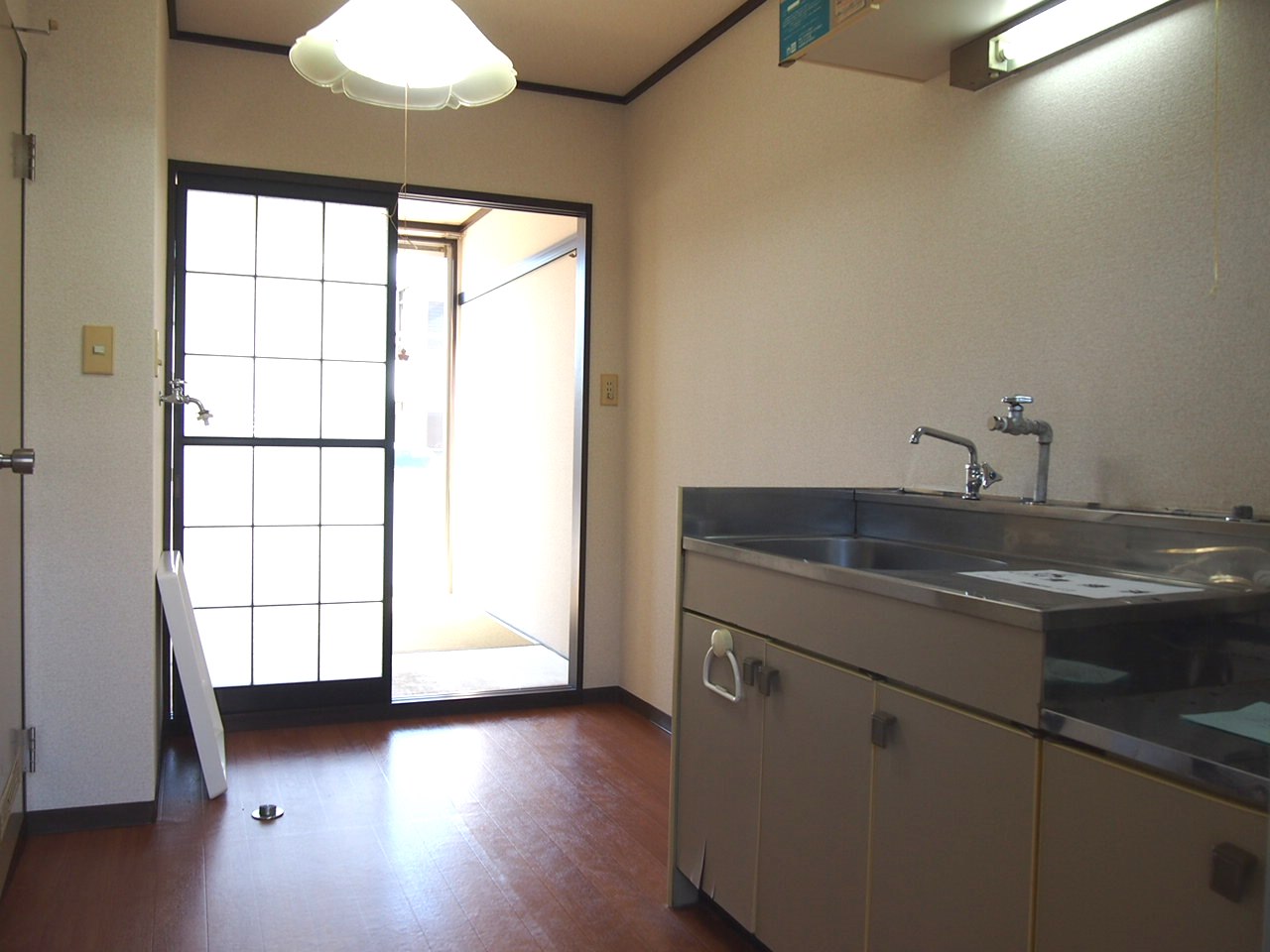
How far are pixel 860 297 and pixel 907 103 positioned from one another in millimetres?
515

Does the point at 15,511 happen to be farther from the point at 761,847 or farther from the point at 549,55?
the point at 549,55

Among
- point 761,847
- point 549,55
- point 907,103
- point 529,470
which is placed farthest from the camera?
point 529,470

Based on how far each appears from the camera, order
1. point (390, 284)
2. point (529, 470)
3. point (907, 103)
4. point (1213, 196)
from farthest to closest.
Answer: point (529, 470), point (390, 284), point (907, 103), point (1213, 196)

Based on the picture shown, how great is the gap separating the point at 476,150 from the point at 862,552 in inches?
102

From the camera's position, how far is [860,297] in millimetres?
2816

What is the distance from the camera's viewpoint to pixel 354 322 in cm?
419

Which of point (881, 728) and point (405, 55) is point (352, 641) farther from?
point (881, 728)

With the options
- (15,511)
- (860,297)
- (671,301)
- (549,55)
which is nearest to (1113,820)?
(860,297)

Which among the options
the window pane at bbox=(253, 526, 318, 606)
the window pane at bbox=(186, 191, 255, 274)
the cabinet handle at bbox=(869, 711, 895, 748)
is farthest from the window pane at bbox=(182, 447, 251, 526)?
the cabinet handle at bbox=(869, 711, 895, 748)

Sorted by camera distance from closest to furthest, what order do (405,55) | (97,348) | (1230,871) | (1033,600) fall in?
(1230,871)
(1033,600)
(405,55)
(97,348)

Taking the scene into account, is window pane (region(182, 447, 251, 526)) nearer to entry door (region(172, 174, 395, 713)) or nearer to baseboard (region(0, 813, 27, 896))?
entry door (region(172, 174, 395, 713))

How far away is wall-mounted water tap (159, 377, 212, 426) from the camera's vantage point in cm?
338

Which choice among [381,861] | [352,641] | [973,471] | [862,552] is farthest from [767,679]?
[352,641]

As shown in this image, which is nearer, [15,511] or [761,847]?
[761,847]
